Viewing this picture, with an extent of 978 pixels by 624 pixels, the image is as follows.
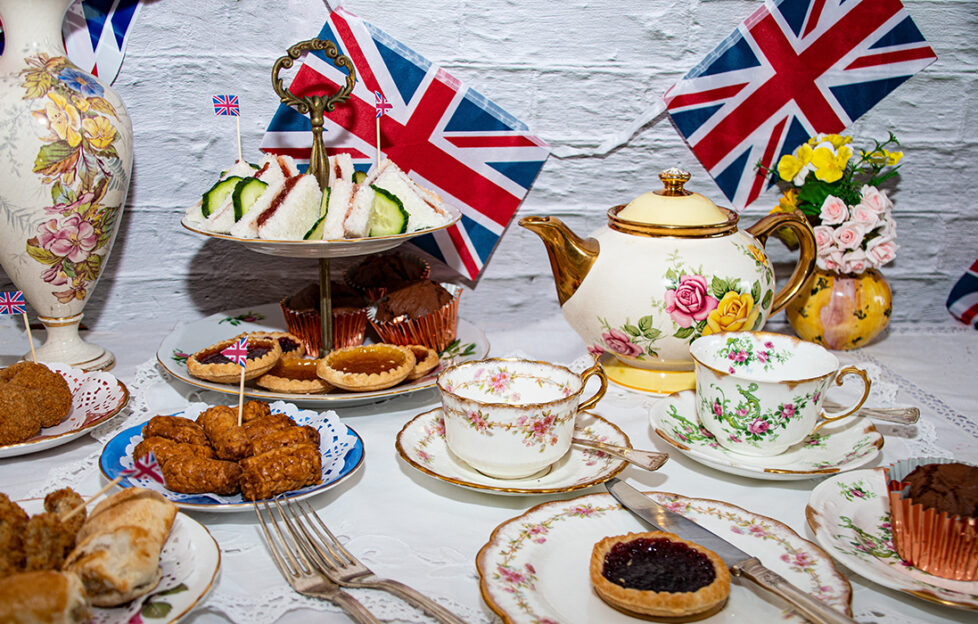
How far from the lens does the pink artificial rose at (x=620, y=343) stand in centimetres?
127

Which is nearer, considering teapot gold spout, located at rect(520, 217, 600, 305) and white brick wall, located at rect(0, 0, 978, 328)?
teapot gold spout, located at rect(520, 217, 600, 305)

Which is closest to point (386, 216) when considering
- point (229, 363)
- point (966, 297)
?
point (229, 363)

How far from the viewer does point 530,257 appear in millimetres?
1724

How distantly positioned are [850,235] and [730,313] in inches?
17.3

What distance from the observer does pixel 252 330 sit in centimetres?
149

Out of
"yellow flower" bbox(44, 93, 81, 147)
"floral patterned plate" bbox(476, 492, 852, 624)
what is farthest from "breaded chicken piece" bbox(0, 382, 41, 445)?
"floral patterned plate" bbox(476, 492, 852, 624)

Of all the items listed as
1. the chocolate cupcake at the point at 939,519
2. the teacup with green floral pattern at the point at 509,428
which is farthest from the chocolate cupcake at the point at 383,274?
the chocolate cupcake at the point at 939,519

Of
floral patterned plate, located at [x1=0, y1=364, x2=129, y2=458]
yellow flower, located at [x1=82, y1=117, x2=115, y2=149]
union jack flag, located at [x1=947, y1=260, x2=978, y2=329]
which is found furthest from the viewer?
union jack flag, located at [x1=947, y1=260, x2=978, y2=329]

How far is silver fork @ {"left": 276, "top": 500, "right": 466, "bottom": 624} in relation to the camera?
737 millimetres

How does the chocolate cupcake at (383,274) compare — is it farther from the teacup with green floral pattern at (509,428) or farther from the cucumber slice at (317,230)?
the teacup with green floral pattern at (509,428)

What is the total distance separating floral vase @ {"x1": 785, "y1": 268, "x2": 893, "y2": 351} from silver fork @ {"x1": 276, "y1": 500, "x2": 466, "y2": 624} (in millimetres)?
1109

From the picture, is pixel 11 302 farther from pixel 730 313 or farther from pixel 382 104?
pixel 730 313

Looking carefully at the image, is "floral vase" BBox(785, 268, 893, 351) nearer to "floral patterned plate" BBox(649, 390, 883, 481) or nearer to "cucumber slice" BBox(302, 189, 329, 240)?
"floral patterned plate" BBox(649, 390, 883, 481)

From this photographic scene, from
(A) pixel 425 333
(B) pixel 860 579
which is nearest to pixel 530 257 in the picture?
(A) pixel 425 333
